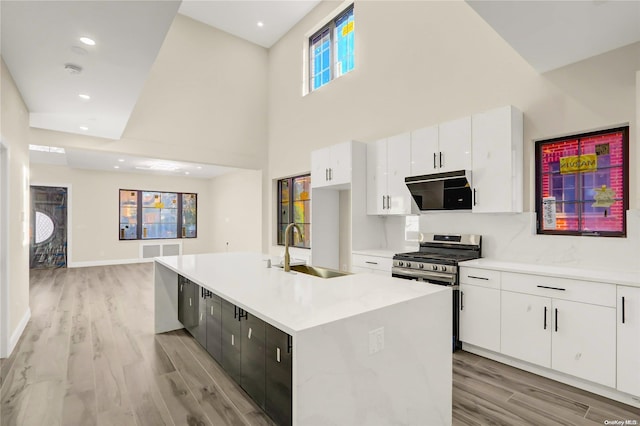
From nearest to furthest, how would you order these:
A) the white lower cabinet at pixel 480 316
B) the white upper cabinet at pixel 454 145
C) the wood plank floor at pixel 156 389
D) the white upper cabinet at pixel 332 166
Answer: the wood plank floor at pixel 156 389 < the white lower cabinet at pixel 480 316 < the white upper cabinet at pixel 454 145 < the white upper cabinet at pixel 332 166

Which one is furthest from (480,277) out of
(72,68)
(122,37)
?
(72,68)

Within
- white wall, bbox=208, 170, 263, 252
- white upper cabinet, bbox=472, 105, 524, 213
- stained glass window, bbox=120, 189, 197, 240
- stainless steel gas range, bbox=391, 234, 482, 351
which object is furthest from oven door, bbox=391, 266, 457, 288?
stained glass window, bbox=120, 189, 197, 240

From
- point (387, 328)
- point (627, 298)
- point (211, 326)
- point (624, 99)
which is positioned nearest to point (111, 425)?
point (211, 326)

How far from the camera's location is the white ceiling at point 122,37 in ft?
6.64

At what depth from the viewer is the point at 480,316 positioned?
300cm

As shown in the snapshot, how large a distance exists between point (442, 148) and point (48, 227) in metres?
9.65

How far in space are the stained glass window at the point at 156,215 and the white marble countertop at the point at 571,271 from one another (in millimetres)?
9131

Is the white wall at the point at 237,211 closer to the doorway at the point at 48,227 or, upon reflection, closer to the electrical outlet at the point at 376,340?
the doorway at the point at 48,227

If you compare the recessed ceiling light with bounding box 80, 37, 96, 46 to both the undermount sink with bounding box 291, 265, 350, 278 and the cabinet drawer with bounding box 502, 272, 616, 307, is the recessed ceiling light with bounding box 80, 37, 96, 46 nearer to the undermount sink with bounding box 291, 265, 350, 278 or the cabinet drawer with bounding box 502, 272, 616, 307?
the undermount sink with bounding box 291, 265, 350, 278

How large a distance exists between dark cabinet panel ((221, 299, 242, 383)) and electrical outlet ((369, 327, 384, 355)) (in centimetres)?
106

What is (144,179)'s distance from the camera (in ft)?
31.5

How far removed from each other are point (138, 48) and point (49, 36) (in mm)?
542

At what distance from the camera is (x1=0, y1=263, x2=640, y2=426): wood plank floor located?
6.97ft

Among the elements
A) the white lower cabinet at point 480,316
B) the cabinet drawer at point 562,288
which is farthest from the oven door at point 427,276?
the cabinet drawer at point 562,288
